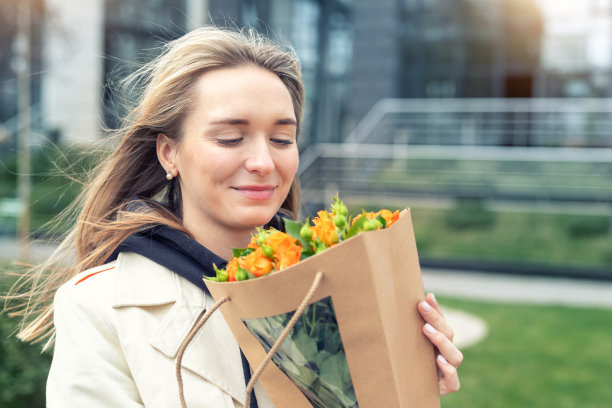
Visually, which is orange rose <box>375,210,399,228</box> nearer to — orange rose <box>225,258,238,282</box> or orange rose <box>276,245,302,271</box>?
orange rose <box>276,245,302,271</box>

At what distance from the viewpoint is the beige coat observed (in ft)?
4.26

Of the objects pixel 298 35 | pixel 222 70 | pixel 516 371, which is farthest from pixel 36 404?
pixel 298 35

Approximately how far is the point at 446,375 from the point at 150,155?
1.01 m

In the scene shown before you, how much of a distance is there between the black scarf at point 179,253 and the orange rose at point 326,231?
416 millimetres

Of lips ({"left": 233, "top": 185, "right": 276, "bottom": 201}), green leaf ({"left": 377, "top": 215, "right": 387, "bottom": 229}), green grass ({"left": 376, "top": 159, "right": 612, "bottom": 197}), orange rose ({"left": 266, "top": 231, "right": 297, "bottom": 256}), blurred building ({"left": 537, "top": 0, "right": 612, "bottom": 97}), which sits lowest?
green grass ({"left": 376, "top": 159, "right": 612, "bottom": 197})

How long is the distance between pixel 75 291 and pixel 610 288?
9.22m

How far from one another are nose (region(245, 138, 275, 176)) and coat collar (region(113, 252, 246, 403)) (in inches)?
12.4

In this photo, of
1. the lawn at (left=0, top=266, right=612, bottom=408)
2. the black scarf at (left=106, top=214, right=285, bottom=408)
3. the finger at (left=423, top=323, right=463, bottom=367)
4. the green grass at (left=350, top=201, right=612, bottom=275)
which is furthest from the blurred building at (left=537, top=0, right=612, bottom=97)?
the black scarf at (left=106, top=214, right=285, bottom=408)

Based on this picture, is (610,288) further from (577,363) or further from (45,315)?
(45,315)

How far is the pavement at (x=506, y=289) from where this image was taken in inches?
301

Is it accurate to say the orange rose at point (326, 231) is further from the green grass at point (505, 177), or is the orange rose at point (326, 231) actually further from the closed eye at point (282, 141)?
the green grass at point (505, 177)

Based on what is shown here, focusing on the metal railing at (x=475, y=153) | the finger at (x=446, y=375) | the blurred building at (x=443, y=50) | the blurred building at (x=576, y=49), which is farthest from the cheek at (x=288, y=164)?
the blurred building at (x=576, y=49)

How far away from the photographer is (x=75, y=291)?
4.57 ft

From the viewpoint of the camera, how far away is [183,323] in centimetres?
138
